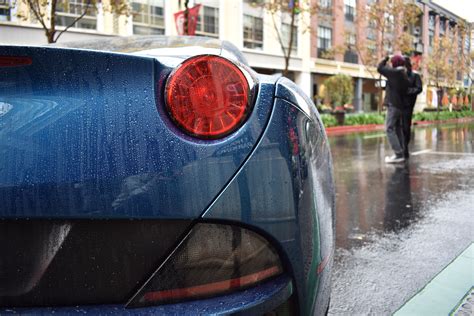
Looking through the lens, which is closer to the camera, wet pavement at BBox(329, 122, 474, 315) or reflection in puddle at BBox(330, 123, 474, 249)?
wet pavement at BBox(329, 122, 474, 315)

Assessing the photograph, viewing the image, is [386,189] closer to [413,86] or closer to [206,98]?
[413,86]

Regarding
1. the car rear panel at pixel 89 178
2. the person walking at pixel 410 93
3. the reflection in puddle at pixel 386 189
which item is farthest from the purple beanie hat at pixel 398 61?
the car rear panel at pixel 89 178

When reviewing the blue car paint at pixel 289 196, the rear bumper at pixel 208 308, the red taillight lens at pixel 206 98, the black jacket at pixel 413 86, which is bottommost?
the rear bumper at pixel 208 308

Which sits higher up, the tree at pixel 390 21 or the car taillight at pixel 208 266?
the tree at pixel 390 21

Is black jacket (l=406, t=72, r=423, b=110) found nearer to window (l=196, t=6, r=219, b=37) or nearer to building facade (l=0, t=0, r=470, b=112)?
building facade (l=0, t=0, r=470, b=112)

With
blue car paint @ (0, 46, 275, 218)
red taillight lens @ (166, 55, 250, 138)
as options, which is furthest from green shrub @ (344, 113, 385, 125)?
blue car paint @ (0, 46, 275, 218)

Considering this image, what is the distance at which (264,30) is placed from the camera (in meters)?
32.3

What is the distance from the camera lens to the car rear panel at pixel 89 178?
1156mm

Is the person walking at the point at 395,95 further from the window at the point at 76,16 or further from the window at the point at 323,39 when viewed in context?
the window at the point at 323,39

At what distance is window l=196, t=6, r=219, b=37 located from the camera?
2808 cm

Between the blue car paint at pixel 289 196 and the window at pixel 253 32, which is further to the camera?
the window at pixel 253 32

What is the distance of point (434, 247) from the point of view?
11.5 ft

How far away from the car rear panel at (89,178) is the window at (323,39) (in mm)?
37940

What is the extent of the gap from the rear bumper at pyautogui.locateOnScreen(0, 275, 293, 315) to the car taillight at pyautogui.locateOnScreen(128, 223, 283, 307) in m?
0.02
